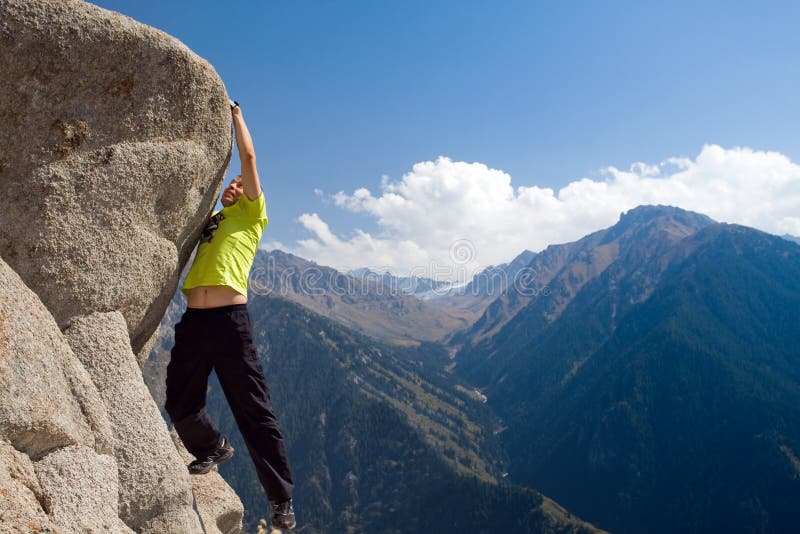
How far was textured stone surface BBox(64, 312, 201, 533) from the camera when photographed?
7.08 metres

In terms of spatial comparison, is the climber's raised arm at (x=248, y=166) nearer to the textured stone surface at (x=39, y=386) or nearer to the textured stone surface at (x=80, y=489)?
the textured stone surface at (x=39, y=386)

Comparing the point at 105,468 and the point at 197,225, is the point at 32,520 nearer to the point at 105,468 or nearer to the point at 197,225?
the point at 105,468

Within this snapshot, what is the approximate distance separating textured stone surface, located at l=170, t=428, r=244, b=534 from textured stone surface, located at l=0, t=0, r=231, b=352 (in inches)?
134

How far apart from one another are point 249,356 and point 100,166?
11.0 ft

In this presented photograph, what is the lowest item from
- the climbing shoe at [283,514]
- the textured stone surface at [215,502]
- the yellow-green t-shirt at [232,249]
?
the textured stone surface at [215,502]

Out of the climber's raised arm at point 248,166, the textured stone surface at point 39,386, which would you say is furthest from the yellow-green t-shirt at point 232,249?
the textured stone surface at point 39,386

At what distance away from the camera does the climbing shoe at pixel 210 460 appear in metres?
9.19

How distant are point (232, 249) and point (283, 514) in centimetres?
413

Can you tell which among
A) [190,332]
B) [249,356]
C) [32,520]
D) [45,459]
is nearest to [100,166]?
[190,332]

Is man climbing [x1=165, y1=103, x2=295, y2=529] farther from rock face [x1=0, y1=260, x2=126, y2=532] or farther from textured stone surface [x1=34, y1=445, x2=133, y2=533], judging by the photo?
textured stone surface [x1=34, y1=445, x2=133, y2=533]

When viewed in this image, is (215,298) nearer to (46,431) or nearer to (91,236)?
(91,236)

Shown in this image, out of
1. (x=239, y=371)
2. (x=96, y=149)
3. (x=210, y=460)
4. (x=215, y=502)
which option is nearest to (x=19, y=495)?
(x=239, y=371)

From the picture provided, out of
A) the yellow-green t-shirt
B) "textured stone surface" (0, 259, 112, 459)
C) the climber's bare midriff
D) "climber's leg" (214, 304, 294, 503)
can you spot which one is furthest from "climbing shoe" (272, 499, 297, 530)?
the yellow-green t-shirt

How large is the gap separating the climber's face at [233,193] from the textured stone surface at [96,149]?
1.89 ft
